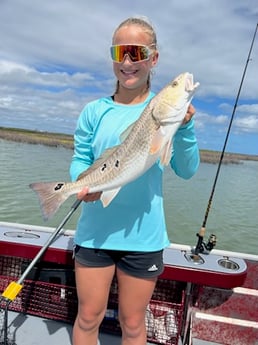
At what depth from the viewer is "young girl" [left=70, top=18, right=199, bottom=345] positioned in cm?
206

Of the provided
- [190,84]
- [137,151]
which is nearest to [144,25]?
[190,84]

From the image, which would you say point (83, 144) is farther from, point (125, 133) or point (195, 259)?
point (195, 259)

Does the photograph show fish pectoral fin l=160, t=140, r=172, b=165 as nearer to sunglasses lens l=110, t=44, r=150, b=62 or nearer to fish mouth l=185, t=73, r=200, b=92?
fish mouth l=185, t=73, r=200, b=92

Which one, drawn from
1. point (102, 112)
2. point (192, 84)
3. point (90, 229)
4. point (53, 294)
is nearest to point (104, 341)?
point (53, 294)

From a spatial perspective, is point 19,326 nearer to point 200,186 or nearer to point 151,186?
point 151,186

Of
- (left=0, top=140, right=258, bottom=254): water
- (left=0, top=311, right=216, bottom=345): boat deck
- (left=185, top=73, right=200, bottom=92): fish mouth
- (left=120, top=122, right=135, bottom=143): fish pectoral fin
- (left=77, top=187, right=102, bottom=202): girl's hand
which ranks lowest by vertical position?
(left=0, top=140, right=258, bottom=254): water

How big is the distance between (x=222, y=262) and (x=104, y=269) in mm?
1397

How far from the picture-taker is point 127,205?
6.86 feet

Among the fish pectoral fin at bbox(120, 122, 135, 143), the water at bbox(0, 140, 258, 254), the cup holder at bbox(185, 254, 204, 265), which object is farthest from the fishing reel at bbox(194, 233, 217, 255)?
the water at bbox(0, 140, 258, 254)

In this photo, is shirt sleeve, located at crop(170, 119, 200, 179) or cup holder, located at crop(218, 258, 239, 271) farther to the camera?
cup holder, located at crop(218, 258, 239, 271)

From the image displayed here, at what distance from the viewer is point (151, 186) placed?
211 cm

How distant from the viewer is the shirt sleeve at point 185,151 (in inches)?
77.5

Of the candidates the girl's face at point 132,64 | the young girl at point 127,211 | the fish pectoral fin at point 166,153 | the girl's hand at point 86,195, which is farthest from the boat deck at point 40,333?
the girl's face at point 132,64

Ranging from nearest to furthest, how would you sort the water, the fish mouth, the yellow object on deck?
1. the fish mouth
2. the yellow object on deck
3. the water
